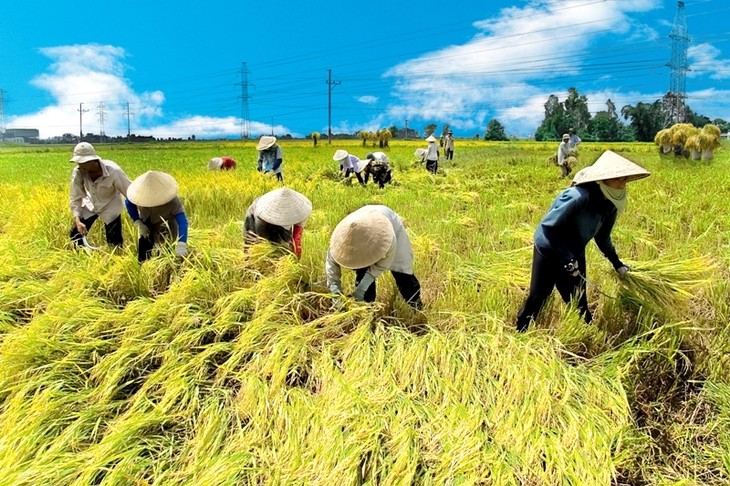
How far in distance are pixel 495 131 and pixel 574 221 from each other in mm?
49151

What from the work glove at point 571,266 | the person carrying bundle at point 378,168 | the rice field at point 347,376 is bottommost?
the rice field at point 347,376

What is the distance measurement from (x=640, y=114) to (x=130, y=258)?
5273 centimetres

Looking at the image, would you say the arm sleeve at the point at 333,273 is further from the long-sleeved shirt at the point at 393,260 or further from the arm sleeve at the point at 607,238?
the arm sleeve at the point at 607,238

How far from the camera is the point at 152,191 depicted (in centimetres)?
344

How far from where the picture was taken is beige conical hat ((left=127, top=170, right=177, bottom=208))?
11.2 ft

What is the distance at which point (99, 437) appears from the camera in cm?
214

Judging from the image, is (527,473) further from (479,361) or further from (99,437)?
(99,437)

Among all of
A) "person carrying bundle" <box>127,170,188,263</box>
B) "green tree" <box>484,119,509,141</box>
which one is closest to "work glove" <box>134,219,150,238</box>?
"person carrying bundle" <box>127,170,188,263</box>

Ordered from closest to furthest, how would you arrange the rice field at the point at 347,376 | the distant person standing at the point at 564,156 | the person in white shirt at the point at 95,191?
the rice field at the point at 347,376 < the person in white shirt at the point at 95,191 < the distant person standing at the point at 564,156

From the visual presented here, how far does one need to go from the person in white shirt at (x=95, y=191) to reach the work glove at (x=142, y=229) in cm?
34

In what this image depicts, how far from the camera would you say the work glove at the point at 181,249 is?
3353mm

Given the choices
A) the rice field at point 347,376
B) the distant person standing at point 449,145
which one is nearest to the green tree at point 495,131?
the distant person standing at point 449,145

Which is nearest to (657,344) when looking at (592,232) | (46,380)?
(592,232)

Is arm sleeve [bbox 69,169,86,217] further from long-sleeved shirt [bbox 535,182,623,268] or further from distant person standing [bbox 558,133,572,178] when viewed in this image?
distant person standing [bbox 558,133,572,178]
